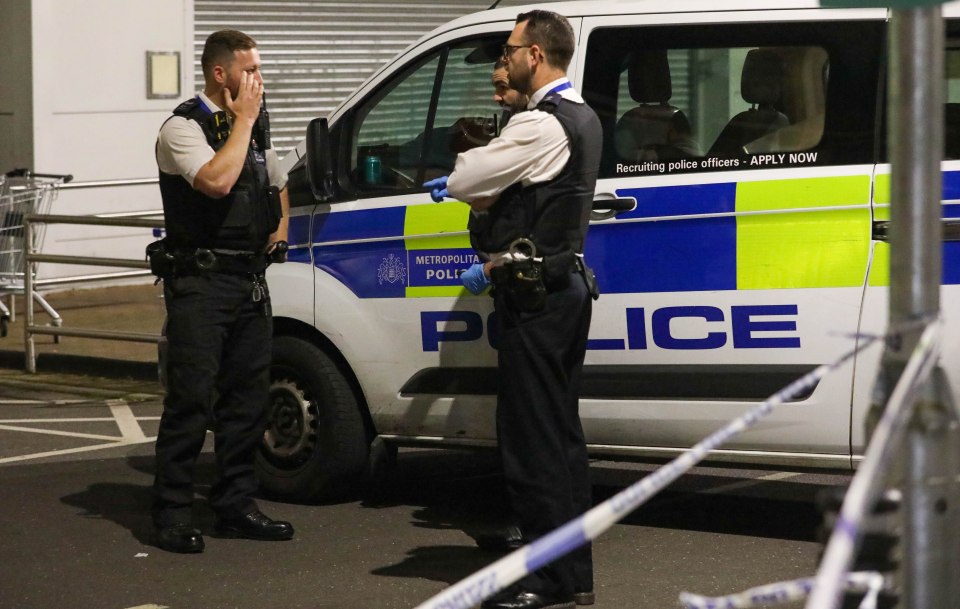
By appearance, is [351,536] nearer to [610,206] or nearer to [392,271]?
[392,271]

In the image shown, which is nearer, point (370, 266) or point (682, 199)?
point (682, 199)

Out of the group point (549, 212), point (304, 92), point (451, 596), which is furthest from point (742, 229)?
point (304, 92)

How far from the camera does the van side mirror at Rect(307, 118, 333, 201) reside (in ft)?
19.0

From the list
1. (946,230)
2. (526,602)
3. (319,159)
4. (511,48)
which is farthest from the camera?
(319,159)

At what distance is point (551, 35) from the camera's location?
4.78 m

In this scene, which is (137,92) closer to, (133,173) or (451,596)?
(133,173)

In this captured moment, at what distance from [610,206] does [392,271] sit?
0.91 m

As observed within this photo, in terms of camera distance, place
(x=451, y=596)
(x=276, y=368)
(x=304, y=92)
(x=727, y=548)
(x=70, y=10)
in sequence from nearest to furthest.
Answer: (x=451, y=596) < (x=727, y=548) < (x=276, y=368) < (x=70, y=10) < (x=304, y=92)

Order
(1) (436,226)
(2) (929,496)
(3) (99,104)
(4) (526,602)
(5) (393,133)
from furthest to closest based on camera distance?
(3) (99,104) < (5) (393,133) < (1) (436,226) < (4) (526,602) < (2) (929,496)

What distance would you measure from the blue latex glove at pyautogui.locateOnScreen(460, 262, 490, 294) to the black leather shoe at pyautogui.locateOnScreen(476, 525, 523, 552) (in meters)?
0.83

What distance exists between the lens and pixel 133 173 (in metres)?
12.7

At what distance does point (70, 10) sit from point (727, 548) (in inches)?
329

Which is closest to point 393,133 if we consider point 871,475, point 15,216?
point 871,475

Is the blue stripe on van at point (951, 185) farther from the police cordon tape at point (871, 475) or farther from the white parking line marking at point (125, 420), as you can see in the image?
the white parking line marking at point (125, 420)
